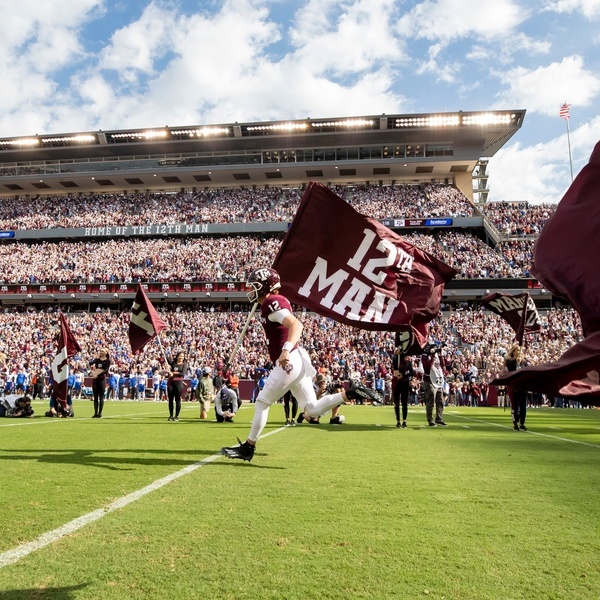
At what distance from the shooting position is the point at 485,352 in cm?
3462

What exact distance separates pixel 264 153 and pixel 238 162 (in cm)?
304

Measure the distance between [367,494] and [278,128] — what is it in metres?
56.7

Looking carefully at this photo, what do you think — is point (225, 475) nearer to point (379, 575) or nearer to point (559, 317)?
point (379, 575)

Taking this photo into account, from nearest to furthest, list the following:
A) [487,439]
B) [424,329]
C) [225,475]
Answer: [225,475], [424,329], [487,439]

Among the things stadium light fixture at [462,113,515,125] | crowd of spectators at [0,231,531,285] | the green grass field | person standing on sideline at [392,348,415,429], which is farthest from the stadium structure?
the green grass field

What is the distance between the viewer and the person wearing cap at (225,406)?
14.2m

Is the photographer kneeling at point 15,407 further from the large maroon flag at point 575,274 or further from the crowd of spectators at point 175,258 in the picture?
the crowd of spectators at point 175,258

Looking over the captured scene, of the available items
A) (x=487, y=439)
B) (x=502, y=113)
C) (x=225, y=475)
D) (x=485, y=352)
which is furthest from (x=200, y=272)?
(x=225, y=475)

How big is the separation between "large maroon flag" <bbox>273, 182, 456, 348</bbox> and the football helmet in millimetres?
1578

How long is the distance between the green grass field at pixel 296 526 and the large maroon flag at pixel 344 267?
2218mm

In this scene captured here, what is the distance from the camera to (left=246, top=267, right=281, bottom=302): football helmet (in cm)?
680

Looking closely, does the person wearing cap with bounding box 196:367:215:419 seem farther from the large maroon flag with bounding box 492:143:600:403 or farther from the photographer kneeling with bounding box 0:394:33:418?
the large maroon flag with bounding box 492:143:600:403

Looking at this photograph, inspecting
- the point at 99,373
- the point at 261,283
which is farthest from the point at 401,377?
the point at 99,373

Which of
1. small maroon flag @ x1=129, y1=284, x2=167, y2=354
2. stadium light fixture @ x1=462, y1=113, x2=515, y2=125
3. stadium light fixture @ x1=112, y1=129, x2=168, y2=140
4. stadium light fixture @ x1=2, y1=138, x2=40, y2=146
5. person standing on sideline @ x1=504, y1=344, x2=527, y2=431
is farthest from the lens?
stadium light fixture @ x1=2, y1=138, x2=40, y2=146
